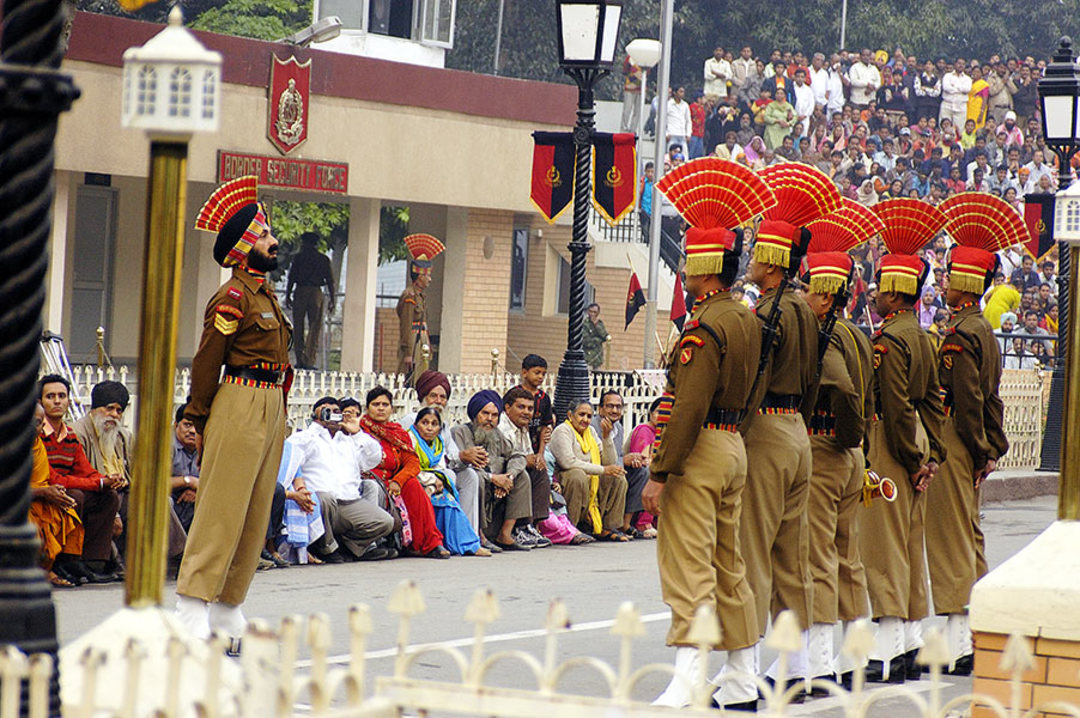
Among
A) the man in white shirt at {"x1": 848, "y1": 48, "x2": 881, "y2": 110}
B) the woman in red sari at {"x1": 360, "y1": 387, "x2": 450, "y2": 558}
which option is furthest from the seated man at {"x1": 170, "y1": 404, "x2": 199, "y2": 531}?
the man in white shirt at {"x1": 848, "y1": 48, "x2": 881, "y2": 110}

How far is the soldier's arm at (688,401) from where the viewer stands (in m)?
7.90

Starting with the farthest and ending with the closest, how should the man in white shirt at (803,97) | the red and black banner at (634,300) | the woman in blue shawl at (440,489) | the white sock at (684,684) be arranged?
the man in white shirt at (803,97), the red and black banner at (634,300), the woman in blue shawl at (440,489), the white sock at (684,684)

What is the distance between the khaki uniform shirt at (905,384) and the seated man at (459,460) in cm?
471

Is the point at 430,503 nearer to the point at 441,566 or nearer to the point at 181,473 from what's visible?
the point at 441,566

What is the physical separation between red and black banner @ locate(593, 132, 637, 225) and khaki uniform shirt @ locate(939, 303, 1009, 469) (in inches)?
238

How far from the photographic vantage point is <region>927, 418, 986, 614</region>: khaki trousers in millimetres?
10164

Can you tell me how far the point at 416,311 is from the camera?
24500 millimetres

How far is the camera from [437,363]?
27.3m

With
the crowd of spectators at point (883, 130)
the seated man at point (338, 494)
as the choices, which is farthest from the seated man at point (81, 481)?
the crowd of spectators at point (883, 130)

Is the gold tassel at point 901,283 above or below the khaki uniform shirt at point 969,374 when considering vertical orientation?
above

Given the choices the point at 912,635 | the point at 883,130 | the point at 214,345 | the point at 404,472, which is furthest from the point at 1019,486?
the point at 883,130

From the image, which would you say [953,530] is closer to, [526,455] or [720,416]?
[720,416]

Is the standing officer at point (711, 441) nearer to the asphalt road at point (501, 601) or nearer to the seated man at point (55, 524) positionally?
the asphalt road at point (501, 601)

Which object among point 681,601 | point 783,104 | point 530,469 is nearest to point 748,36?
point 783,104
